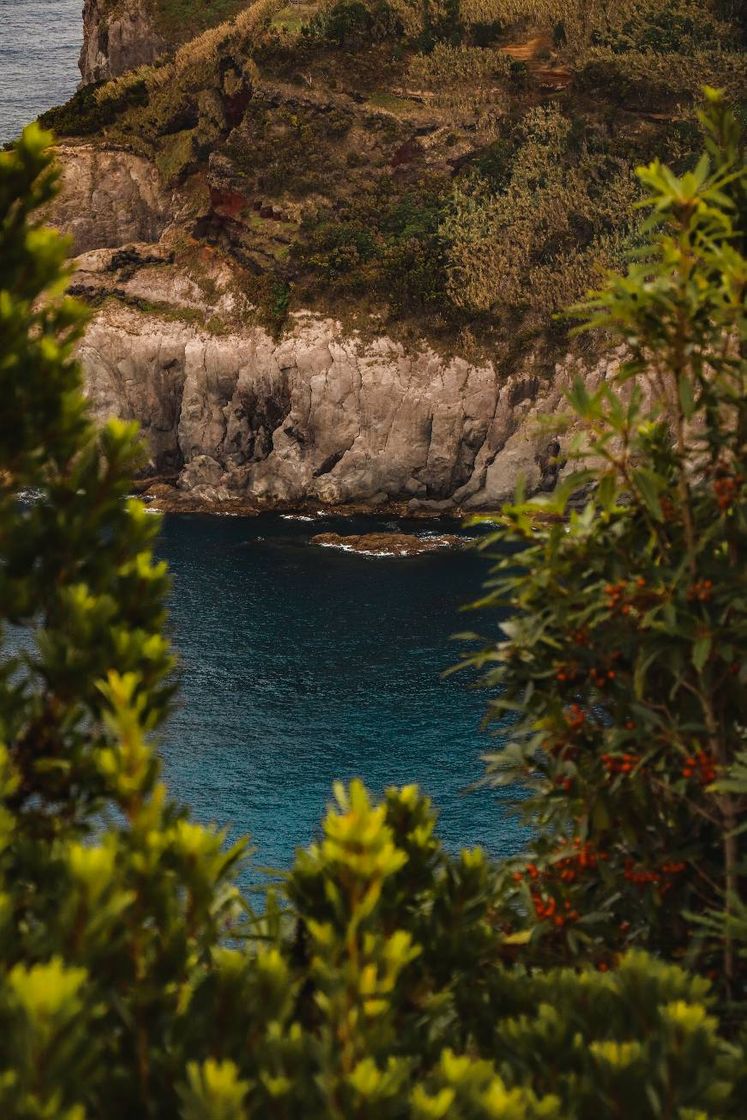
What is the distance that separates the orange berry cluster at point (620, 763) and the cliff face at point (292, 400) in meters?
95.1

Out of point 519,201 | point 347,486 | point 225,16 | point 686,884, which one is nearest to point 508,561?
point 686,884

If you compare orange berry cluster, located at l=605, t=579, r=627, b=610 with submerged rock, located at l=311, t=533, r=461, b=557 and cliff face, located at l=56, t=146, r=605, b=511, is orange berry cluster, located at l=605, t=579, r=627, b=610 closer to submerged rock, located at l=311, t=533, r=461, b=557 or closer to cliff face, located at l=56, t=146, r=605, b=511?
submerged rock, located at l=311, t=533, r=461, b=557

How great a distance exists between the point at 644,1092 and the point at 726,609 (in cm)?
404

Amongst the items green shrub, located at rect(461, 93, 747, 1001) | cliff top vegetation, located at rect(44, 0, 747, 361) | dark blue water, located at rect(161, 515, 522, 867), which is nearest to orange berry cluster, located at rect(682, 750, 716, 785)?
green shrub, located at rect(461, 93, 747, 1001)

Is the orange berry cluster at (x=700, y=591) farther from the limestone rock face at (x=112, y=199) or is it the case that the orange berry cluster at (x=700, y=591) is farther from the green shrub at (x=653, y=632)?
the limestone rock face at (x=112, y=199)

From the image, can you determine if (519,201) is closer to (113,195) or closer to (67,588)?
(113,195)

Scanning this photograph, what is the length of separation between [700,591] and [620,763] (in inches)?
63.1

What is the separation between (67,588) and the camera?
9.28 metres

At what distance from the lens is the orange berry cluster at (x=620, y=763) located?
37.4 feet

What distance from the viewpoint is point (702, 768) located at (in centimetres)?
1127

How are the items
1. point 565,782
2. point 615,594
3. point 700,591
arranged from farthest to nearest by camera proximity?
point 565,782
point 615,594
point 700,591

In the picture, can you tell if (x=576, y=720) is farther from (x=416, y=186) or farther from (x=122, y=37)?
(x=122, y=37)

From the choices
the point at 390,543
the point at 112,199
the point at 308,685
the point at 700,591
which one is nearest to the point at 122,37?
the point at 112,199

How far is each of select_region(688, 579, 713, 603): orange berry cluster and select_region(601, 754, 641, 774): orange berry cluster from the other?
4.57 ft
